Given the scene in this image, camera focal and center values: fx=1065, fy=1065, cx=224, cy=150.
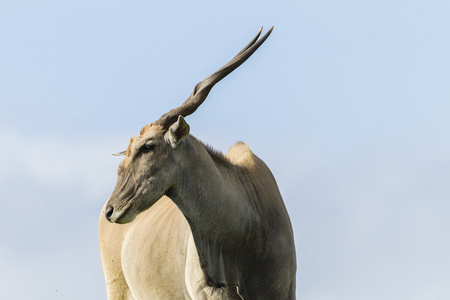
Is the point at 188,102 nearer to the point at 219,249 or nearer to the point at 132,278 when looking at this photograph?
the point at 219,249

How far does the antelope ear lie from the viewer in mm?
8484

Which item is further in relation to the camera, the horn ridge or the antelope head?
the horn ridge

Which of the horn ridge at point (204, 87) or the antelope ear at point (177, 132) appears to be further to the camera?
the horn ridge at point (204, 87)

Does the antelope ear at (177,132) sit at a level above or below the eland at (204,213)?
above

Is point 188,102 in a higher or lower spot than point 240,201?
higher

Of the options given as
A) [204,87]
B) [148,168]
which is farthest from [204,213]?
[204,87]

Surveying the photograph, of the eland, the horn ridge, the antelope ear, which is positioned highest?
the horn ridge

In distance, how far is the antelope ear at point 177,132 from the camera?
334 inches

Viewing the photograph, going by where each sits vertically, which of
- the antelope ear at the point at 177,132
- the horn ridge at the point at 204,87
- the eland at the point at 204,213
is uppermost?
the horn ridge at the point at 204,87

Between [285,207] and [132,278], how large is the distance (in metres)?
2.08

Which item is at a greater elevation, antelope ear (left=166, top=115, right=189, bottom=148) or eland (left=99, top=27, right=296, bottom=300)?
antelope ear (left=166, top=115, right=189, bottom=148)

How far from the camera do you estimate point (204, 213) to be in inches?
348

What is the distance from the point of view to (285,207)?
9766mm

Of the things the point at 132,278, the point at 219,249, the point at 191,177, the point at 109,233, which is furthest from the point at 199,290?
the point at 109,233
